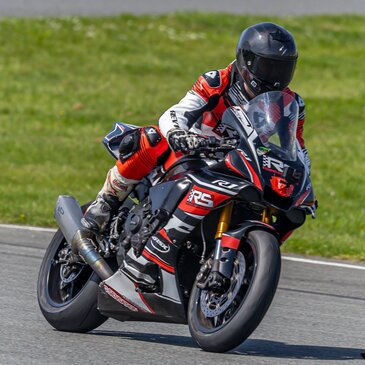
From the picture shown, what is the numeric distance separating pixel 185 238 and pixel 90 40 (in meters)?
19.5

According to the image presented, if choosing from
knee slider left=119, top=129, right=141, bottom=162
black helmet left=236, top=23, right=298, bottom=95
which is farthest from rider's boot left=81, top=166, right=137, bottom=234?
black helmet left=236, top=23, right=298, bottom=95

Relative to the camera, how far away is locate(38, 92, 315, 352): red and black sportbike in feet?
17.8

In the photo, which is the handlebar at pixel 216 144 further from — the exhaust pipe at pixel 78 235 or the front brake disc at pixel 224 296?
the exhaust pipe at pixel 78 235

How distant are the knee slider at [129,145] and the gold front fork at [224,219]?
76cm

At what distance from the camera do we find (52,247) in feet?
22.3

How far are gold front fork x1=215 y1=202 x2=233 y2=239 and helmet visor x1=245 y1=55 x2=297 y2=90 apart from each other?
2.47 feet

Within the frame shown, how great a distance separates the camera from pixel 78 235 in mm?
6465

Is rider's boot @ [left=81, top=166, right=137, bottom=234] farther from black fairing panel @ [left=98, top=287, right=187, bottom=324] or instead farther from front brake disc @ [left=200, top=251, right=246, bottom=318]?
front brake disc @ [left=200, top=251, right=246, bottom=318]

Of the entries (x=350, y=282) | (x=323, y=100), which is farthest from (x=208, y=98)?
(x=323, y=100)

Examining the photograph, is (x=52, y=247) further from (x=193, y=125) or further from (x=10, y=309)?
(x=193, y=125)

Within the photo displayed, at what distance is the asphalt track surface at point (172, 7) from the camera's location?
84.5 feet

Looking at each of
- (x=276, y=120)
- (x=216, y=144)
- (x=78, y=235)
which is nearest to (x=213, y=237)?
(x=216, y=144)

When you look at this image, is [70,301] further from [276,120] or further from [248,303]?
[276,120]

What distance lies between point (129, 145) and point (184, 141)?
1.78 feet
